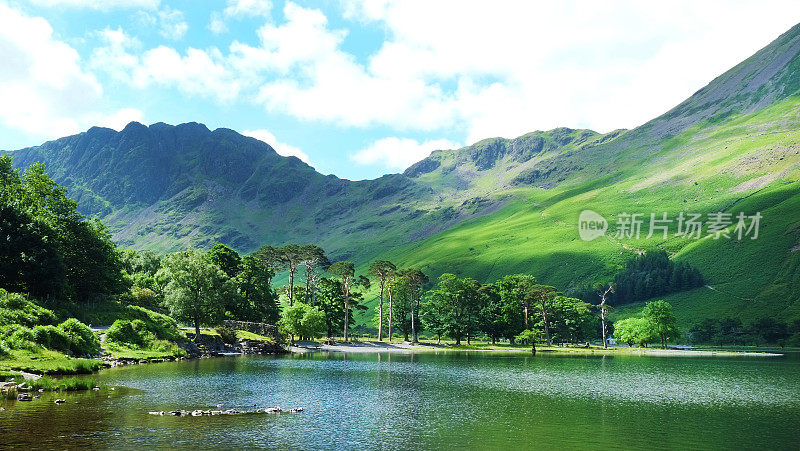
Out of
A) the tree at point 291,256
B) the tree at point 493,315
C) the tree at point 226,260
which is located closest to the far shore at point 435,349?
the tree at point 493,315

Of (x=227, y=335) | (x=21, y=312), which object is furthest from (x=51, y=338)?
(x=227, y=335)

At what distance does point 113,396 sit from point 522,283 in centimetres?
13638

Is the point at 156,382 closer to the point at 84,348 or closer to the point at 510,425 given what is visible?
the point at 84,348

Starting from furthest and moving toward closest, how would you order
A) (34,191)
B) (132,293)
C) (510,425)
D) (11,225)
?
1. (132,293)
2. (34,191)
3. (11,225)
4. (510,425)

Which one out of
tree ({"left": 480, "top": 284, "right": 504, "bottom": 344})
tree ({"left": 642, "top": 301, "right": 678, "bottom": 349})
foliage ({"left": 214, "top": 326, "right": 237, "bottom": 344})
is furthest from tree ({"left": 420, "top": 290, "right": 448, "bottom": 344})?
foliage ({"left": 214, "top": 326, "right": 237, "bottom": 344})

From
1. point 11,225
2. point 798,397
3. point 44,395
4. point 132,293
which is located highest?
point 11,225

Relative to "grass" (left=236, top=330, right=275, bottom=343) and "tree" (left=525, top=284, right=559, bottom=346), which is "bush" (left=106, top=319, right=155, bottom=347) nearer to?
"grass" (left=236, top=330, right=275, bottom=343)

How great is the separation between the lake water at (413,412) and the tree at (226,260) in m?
67.4

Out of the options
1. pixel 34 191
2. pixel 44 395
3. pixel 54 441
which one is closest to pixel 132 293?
pixel 34 191

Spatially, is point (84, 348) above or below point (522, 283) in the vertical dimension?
below

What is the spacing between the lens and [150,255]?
174m

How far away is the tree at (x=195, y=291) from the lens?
96.8 meters

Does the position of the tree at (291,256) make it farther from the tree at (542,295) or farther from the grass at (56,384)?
the grass at (56,384)

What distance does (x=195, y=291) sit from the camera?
9900 centimetres
